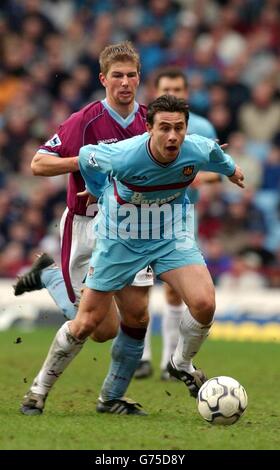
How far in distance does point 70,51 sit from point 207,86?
2.96 metres

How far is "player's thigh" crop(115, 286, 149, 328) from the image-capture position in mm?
8258

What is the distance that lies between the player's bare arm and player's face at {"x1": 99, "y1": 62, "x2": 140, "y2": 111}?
60 cm

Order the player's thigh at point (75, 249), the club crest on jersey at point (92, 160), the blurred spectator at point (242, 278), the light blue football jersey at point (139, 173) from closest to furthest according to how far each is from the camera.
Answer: the light blue football jersey at point (139, 173) → the club crest on jersey at point (92, 160) → the player's thigh at point (75, 249) → the blurred spectator at point (242, 278)

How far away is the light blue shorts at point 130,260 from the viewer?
791 cm

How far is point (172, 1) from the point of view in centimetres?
2069

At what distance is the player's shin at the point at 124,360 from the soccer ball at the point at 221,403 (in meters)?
0.92

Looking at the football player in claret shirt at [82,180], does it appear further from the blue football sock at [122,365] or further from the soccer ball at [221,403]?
the soccer ball at [221,403]

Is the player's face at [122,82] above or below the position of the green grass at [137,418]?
above

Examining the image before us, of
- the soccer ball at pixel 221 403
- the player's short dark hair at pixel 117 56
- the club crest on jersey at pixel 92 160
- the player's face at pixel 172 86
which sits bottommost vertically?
the soccer ball at pixel 221 403

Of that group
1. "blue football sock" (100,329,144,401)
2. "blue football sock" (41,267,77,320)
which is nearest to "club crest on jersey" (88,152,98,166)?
"blue football sock" (100,329,144,401)

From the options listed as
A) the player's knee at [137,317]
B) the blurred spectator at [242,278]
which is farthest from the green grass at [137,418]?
the blurred spectator at [242,278]

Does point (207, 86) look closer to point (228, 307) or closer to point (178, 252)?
point (228, 307)

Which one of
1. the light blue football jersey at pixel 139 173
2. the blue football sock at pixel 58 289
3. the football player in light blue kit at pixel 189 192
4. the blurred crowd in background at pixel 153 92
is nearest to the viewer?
the light blue football jersey at pixel 139 173

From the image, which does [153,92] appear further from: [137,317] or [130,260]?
[130,260]
